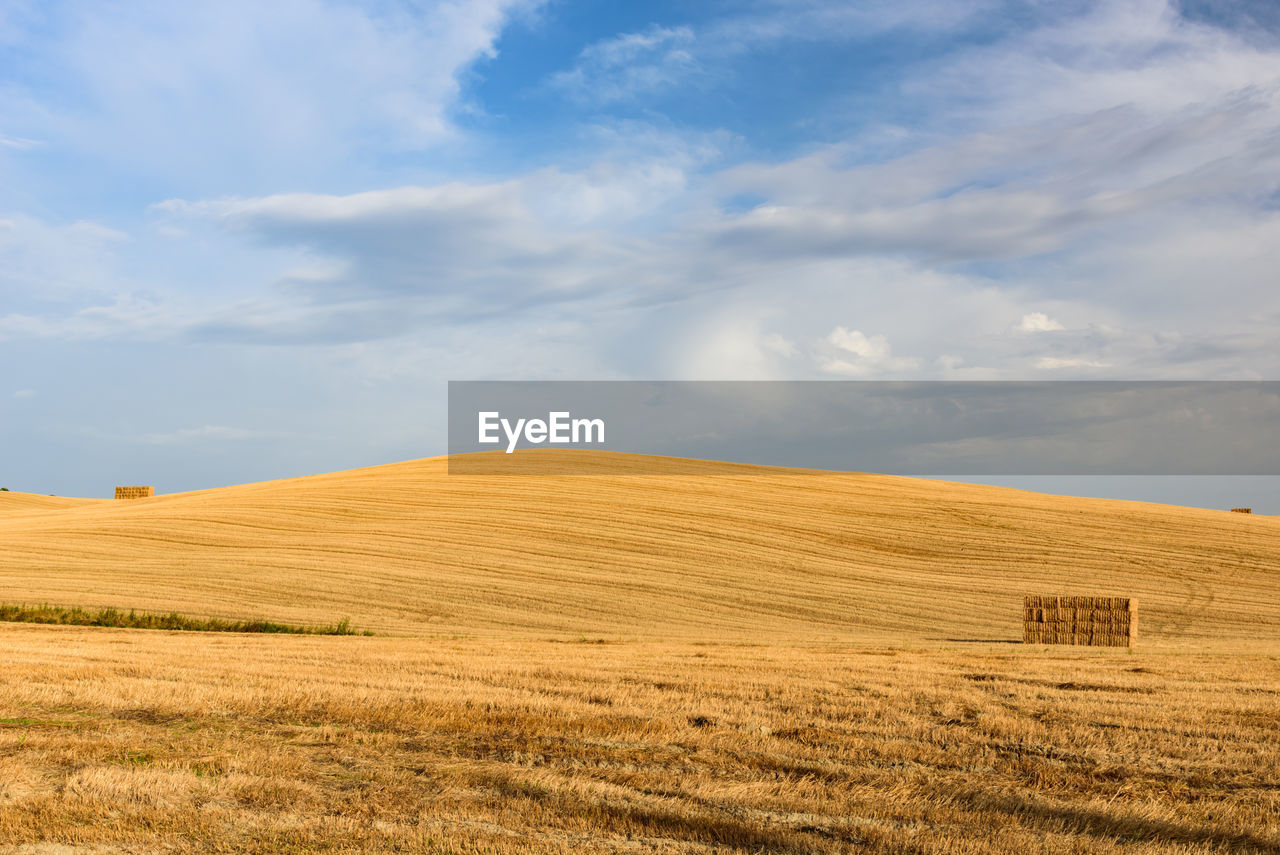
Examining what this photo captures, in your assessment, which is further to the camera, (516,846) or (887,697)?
(887,697)

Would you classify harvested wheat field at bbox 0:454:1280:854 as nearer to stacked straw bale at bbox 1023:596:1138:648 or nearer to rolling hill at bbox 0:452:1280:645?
rolling hill at bbox 0:452:1280:645

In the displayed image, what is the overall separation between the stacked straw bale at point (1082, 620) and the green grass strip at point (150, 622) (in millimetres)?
15802

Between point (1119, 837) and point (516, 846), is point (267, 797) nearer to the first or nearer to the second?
point (516, 846)

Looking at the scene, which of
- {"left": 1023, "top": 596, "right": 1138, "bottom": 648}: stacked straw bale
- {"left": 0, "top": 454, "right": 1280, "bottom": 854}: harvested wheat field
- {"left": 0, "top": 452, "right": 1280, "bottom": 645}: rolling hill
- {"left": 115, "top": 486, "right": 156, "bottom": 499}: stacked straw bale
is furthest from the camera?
{"left": 115, "top": 486, "right": 156, "bottom": 499}: stacked straw bale

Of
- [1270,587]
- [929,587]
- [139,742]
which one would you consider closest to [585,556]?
[929,587]

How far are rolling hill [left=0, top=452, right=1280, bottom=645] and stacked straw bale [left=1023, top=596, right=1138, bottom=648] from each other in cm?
146

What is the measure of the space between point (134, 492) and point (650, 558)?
38362 mm

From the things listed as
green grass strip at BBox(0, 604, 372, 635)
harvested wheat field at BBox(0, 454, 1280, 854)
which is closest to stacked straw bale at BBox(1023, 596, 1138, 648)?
harvested wheat field at BBox(0, 454, 1280, 854)

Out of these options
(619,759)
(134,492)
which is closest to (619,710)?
(619,759)

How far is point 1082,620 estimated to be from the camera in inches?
993

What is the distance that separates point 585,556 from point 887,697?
23.9 m

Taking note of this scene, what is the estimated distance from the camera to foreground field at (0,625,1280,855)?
19.7ft

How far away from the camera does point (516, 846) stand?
18.5 feet

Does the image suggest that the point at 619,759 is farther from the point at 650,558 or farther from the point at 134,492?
the point at 134,492
